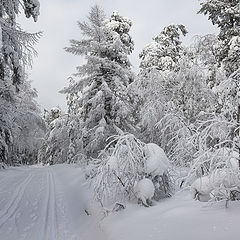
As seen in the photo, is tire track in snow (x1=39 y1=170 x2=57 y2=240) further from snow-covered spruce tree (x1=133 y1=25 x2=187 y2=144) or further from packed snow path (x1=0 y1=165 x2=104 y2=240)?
snow-covered spruce tree (x1=133 y1=25 x2=187 y2=144)

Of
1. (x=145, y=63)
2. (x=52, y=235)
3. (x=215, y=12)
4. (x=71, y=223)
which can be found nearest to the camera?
(x=52, y=235)

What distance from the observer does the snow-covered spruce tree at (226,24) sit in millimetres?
11211

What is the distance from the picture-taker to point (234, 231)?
4.88 meters

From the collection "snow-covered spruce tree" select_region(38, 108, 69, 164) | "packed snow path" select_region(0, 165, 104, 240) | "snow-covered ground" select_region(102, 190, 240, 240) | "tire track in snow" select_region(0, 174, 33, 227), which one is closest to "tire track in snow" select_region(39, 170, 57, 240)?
"packed snow path" select_region(0, 165, 104, 240)

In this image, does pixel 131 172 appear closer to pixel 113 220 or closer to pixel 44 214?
pixel 113 220

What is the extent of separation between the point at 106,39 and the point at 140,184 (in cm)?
1319

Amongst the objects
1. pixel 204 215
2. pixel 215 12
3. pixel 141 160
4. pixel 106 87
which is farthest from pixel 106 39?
pixel 204 215

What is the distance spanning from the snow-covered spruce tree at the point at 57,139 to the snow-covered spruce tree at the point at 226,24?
14581 millimetres

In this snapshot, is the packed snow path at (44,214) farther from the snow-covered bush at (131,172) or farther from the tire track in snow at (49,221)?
the snow-covered bush at (131,172)

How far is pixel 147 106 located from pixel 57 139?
13.7 meters

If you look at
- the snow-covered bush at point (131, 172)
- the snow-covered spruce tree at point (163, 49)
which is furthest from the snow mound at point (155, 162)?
the snow-covered spruce tree at point (163, 49)

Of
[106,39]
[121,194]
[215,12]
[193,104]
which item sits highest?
[106,39]

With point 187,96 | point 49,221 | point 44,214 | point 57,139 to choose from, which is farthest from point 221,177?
point 57,139

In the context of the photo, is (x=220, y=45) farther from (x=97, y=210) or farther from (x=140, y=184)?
(x=97, y=210)
